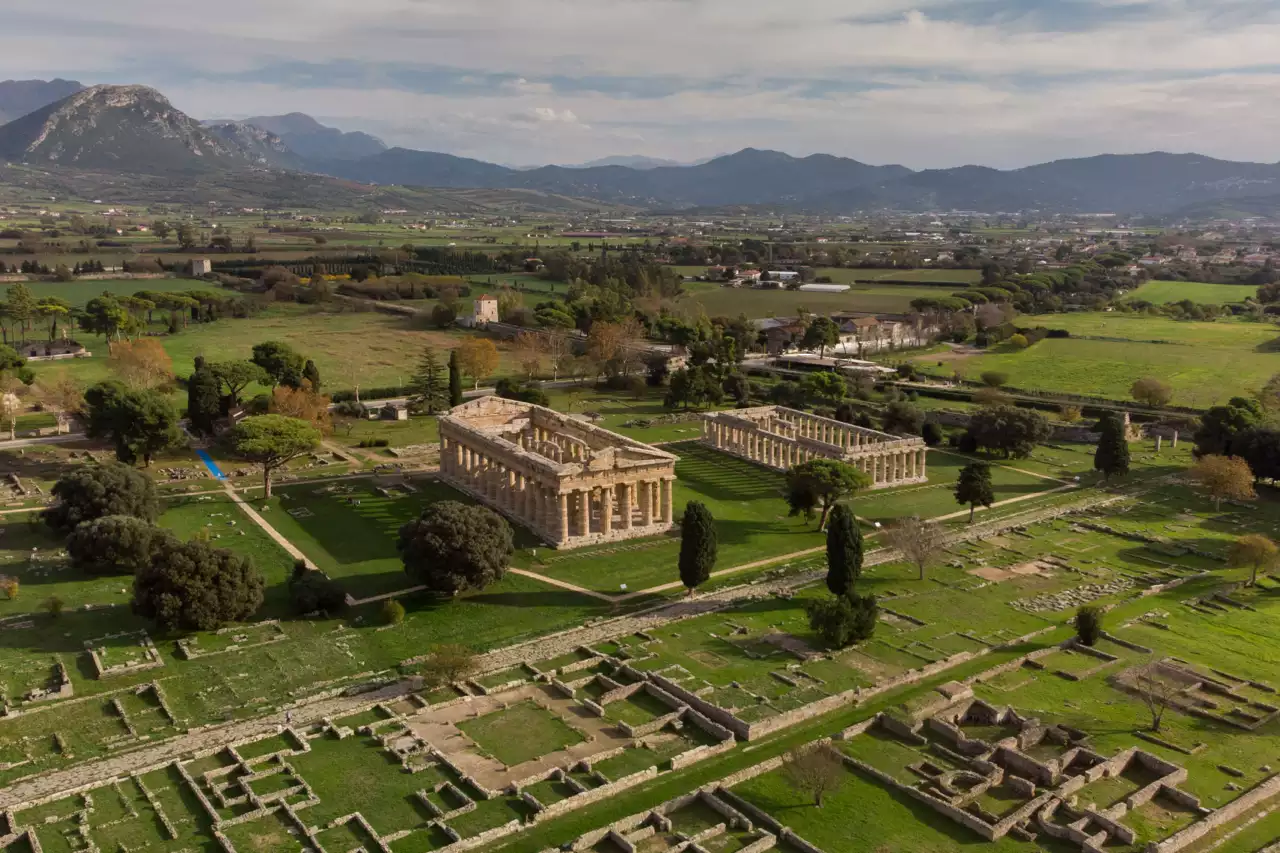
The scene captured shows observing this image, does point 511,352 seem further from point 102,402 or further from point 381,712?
point 381,712

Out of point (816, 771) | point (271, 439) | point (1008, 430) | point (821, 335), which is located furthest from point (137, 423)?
point (821, 335)

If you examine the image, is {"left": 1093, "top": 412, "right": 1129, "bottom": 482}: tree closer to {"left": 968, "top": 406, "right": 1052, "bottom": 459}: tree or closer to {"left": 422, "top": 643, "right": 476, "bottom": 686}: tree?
{"left": 968, "top": 406, "right": 1052, "bottom": 459}: tree

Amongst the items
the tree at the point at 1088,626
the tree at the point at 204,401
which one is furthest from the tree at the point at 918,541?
the tree at the point at 204,401

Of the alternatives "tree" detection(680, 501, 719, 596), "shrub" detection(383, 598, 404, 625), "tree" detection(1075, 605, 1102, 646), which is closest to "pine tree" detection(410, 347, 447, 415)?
"shrub" detection(383, 598, 404, 625)

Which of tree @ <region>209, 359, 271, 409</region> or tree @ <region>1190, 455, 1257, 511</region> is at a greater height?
tree @ <region>209, 359, 271, 409</region>

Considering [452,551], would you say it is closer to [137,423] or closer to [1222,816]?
[1222,816]

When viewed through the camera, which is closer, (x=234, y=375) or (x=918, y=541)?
(x=918, y=541)
